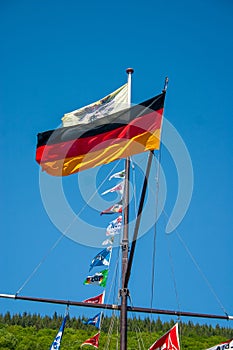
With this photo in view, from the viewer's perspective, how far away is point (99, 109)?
17.2m

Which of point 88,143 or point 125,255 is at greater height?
point 88,143

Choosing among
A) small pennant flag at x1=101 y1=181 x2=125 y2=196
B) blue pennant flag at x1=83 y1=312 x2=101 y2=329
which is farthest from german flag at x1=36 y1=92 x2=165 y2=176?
blue pennant flag at x1=83 y1=312 x2=101 y2=329

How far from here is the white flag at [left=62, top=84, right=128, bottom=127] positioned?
55.8 ft

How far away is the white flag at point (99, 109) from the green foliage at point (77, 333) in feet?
156

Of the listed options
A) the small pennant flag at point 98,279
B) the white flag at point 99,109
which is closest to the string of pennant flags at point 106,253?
the small pennant flag at point 98,279

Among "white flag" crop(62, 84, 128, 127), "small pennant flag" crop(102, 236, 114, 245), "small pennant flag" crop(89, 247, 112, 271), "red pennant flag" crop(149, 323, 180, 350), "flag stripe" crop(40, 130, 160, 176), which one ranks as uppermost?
"white flag" crop(62, 84, 128, 127)

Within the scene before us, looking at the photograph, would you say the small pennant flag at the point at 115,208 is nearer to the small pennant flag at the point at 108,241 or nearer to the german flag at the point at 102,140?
the small pennant flag at the point at 108,241

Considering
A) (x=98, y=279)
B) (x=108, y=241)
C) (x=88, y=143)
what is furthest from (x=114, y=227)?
(x=88, y=143)

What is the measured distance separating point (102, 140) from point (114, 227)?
4437mm

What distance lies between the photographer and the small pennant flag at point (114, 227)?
18.8m

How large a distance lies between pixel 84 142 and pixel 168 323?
69.5 meters

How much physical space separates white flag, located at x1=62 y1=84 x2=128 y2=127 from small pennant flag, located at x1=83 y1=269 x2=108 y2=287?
4859mm

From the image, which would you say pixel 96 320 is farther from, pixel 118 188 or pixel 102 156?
pixel 102 156

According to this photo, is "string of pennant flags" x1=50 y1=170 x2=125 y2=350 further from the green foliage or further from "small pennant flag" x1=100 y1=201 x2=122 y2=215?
the green foliage
